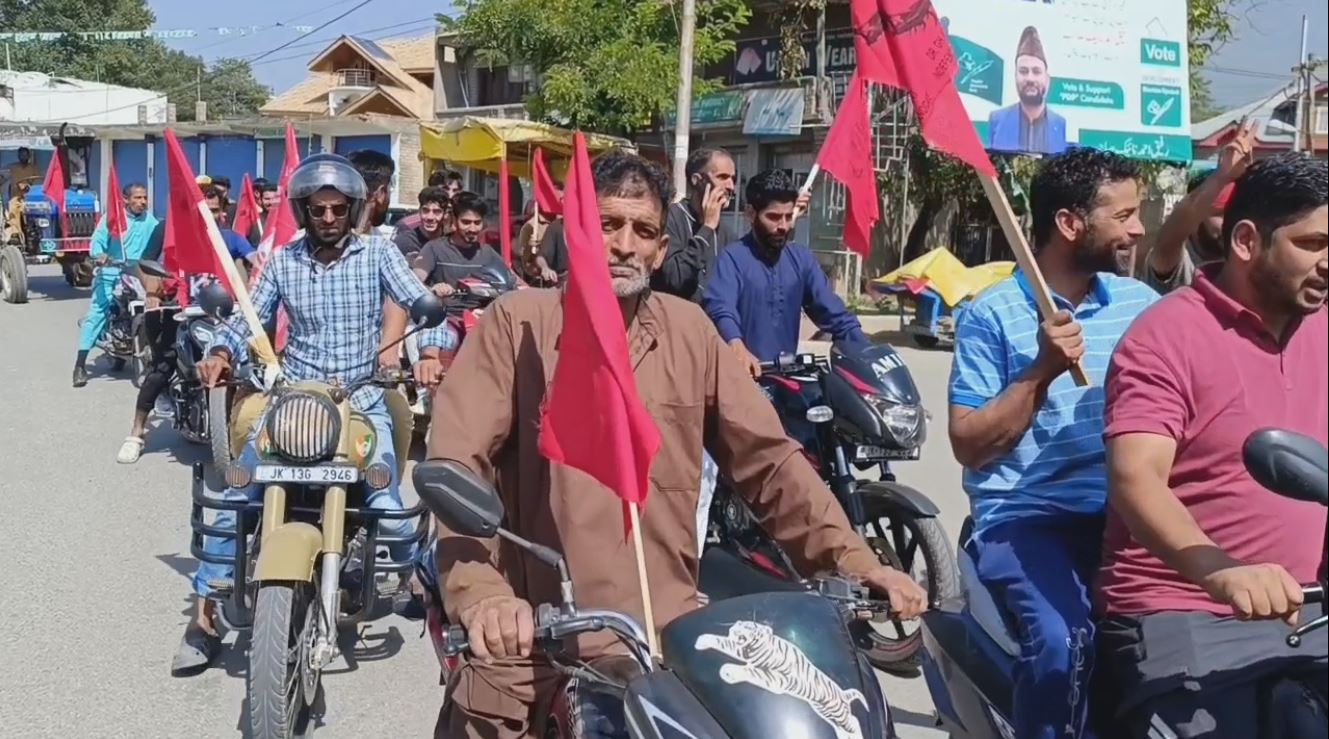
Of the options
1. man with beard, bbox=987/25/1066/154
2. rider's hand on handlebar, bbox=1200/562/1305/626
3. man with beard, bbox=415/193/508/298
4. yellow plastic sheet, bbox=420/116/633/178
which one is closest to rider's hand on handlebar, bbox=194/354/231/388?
rider's hand on handlebar, bbox=1200/562/1305/626

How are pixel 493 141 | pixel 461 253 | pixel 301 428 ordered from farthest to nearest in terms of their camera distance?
pixel 493 141, pixel 461 253, pixel 301 428

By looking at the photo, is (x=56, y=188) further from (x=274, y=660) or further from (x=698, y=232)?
(x=274, y=660)

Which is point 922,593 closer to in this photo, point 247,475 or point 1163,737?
point 1163,737

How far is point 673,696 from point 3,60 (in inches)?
1053

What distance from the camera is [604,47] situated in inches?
847

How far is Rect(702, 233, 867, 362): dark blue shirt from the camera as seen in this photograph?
572 cm

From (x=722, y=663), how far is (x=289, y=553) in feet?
7.70

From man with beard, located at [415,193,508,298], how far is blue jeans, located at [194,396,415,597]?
4031 mm

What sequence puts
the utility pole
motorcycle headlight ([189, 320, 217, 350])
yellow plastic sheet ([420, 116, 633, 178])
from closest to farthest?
motorcycle headlight ([189, 320, 217, 350]), the utility pole, yellow plastic sheet ([420, 116, 633, 178])

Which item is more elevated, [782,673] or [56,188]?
[56,188]

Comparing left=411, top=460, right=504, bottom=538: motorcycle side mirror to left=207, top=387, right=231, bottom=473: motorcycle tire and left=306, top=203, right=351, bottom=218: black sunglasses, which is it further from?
left=207, top=387, right=231, bottom=473: motorcycle tire

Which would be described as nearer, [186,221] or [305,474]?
[305,474]

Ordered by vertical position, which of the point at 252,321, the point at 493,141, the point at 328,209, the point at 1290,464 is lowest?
the point at 1290,464

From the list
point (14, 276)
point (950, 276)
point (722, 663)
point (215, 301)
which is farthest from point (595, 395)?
point (14, 276)
